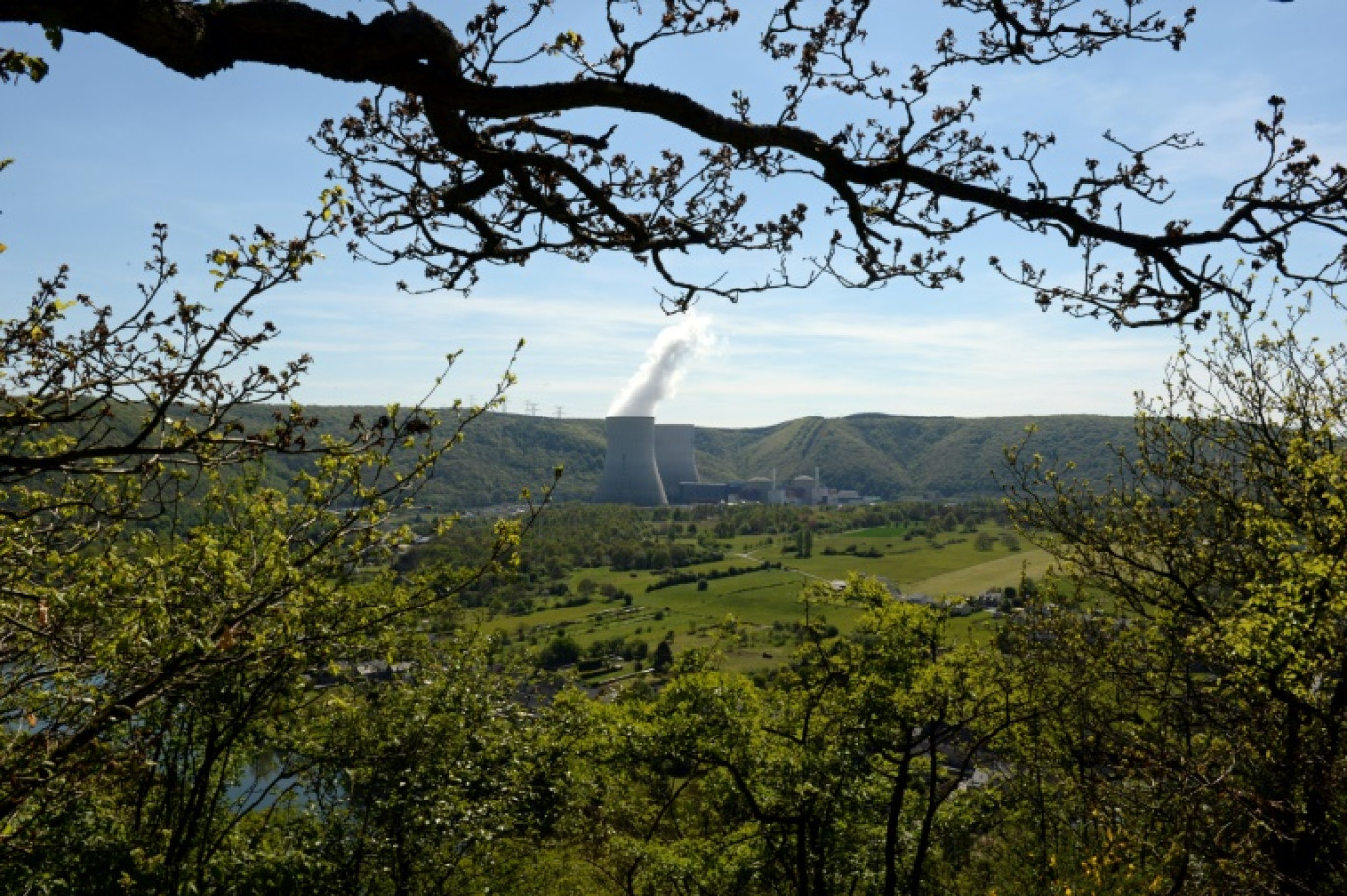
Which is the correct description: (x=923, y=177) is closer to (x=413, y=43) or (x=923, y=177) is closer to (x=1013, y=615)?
(x=413, y=43)

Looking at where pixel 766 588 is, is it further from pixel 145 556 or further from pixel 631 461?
pixel 145 556

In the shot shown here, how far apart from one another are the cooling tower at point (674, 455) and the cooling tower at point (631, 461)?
14037mm

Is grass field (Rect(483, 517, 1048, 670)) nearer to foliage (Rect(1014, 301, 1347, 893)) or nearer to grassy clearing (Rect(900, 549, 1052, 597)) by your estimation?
grassy clearing (Rect(900, 549, 1052, 597))

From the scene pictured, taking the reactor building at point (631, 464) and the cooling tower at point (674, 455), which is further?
the cooling tower at point (674, 455)

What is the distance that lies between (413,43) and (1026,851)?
12048mm

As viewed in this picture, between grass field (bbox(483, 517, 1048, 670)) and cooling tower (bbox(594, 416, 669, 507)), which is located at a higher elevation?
cooling tower (bbox(594, 416, 669, 507))

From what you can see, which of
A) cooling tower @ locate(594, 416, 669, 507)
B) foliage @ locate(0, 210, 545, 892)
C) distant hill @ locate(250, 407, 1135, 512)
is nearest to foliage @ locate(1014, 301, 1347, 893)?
foliage @ locate(0, 210, 545, 892)

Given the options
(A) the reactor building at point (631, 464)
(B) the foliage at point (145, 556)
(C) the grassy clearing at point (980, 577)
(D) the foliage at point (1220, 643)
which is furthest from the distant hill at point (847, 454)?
(B) the foliage at point (145, 556)

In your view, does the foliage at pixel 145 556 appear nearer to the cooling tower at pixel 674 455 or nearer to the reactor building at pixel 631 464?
the reactor building at pixel 631 464

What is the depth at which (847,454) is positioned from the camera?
181000 mm

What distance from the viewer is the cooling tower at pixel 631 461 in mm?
79438

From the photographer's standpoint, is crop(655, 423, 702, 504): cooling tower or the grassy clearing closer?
the grassy clearing

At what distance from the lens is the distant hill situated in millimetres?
141038

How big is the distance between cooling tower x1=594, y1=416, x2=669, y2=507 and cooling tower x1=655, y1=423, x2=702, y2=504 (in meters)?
14.0
